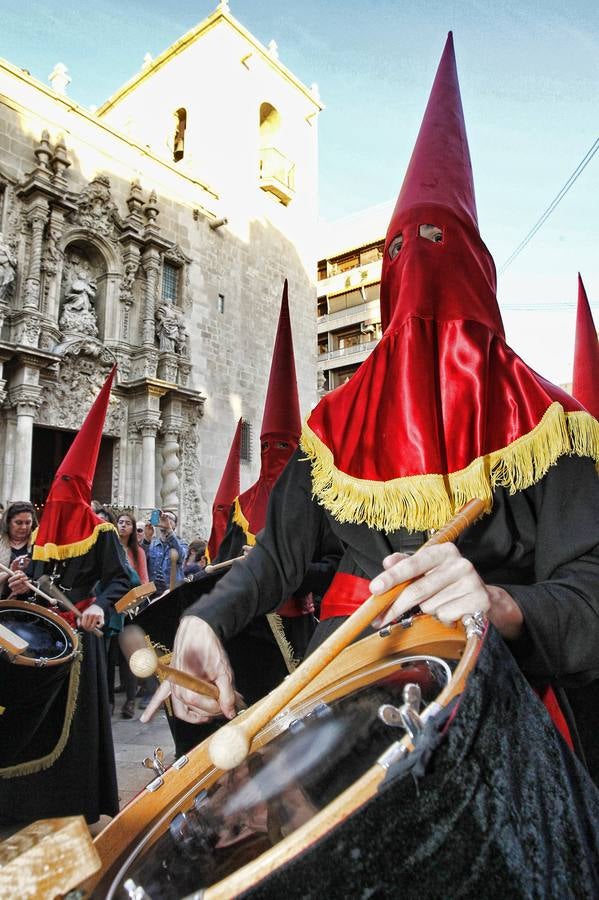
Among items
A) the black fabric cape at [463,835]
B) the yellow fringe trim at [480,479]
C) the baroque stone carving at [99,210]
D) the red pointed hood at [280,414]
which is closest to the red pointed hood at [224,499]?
the red pointed hood at [280,414]

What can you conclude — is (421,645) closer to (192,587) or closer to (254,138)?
(192,587)

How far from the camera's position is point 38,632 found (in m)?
3.14

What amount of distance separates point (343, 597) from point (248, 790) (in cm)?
72

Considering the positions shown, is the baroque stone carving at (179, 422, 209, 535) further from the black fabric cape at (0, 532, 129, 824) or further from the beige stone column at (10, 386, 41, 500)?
the black fabric cape at (0, 532, 129, 824)

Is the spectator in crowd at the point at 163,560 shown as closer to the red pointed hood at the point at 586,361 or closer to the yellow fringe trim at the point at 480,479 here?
the red pointed hood at the point at 586,361

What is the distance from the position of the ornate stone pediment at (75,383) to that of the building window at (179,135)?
29.5ft

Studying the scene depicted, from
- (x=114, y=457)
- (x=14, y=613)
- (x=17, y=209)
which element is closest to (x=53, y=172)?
(x=17, y=209)

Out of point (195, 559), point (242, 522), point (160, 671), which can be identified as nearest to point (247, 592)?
point (160, 671)

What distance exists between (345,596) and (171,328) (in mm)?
13220

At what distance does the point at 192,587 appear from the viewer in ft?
9.65

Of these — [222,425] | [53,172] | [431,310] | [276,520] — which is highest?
[53,172]

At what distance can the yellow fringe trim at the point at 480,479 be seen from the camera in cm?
136

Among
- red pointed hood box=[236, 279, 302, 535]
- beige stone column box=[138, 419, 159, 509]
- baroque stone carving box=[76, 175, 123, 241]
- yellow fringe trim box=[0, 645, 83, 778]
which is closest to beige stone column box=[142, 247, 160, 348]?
baroque stone carving box=[76, 175, 123, 241]

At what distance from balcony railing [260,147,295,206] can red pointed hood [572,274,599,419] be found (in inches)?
539
